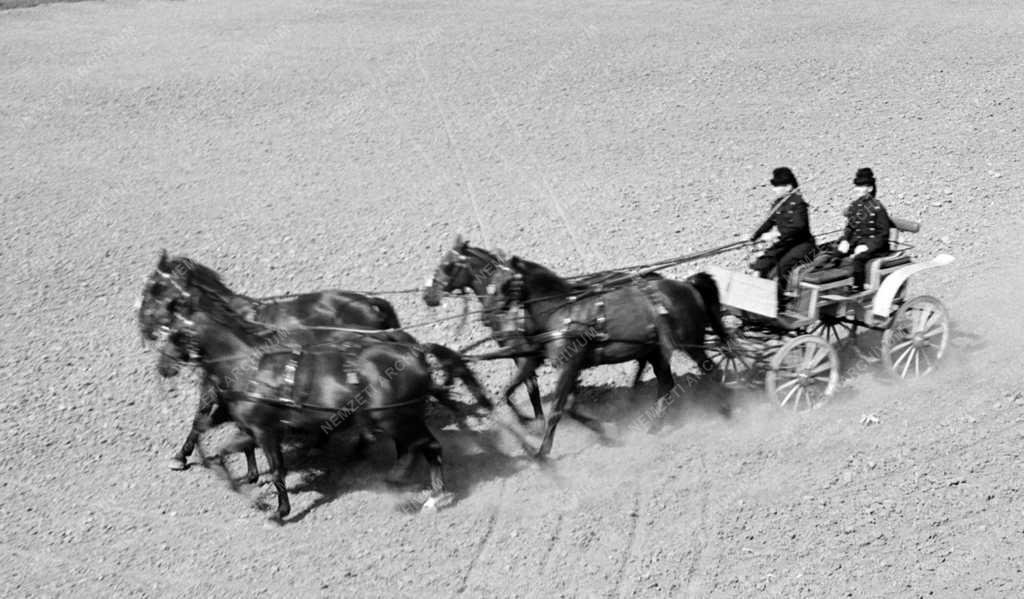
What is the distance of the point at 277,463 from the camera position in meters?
9.14

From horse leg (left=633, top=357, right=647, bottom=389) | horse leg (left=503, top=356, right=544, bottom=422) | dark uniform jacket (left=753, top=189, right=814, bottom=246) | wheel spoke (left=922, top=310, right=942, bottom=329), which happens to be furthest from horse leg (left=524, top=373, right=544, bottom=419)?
wheel spoke (left=922, top=310, right=942, bottom=329)

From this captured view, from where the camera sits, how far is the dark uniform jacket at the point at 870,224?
10.6 m

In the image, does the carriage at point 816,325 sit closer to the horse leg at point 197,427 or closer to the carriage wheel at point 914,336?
the carriage wheel at point 914,336

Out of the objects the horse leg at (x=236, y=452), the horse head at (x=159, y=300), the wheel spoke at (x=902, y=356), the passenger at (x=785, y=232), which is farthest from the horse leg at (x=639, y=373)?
the horse head at (x=159, y=300)

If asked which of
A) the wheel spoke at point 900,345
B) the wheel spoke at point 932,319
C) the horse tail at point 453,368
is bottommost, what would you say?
the wheel spoke at point 900,345

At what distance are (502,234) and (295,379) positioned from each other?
21.6ft

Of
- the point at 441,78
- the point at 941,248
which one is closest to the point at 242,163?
the point at 441,78

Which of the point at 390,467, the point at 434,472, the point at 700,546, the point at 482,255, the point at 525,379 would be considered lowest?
the point at 700,546

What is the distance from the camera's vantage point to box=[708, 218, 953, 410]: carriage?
33.9 feet

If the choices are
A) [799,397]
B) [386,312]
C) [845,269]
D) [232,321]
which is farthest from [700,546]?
[232,321]

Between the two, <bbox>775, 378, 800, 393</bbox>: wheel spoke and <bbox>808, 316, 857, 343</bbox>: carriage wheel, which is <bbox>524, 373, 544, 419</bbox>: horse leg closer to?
<bbox>775, 378, 800, 393</bbox>: wheel spoke

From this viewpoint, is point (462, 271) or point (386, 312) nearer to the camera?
point (462, 271)

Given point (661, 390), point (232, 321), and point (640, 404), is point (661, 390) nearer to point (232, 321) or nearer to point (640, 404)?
point (640, 404)

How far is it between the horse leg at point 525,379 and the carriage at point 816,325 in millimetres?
1791
